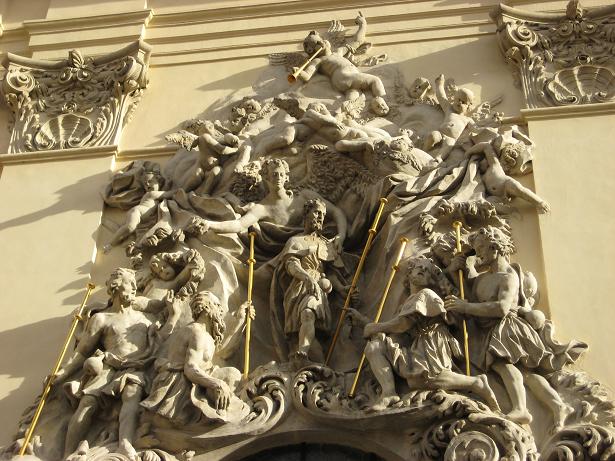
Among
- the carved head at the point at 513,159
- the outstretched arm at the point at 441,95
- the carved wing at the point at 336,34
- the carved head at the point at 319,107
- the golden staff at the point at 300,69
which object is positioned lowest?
the carved head at the point at 513,159

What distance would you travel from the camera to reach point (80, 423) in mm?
7660

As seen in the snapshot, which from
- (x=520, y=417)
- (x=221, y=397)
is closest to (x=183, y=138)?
(x=221, y=397)

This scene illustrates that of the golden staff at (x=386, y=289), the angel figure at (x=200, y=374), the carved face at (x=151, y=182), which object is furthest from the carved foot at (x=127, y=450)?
the carved face at (x=151, y=182)

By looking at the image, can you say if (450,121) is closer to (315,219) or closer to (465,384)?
(315,219)

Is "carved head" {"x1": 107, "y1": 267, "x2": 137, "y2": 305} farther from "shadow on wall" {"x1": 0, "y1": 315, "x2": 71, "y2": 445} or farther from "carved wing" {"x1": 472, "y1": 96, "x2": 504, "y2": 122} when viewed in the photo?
"carved wing" {"x1": 472, "y1": 96, "x2": 504, "y2": 122}

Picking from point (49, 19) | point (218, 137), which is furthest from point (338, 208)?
point (49, 19)

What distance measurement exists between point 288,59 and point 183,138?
1208 millimetres

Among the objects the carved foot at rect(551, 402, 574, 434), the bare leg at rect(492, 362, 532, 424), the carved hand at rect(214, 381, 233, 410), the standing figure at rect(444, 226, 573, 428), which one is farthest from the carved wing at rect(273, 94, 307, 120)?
the carved foot at rect(551, 402, 574, 434)

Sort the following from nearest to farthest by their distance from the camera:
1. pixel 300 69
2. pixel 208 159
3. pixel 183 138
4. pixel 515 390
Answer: pixel 515 390, pixel 208 159, pixel 183 138, pixel 300 69

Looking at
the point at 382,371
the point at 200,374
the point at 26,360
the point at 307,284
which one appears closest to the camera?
the point at 382,371

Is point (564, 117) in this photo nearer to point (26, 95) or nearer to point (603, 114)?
point (603, 114)

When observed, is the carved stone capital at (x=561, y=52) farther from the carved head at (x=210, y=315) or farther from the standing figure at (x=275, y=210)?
the carved head at (x=210, y=315)

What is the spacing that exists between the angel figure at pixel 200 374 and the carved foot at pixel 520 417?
1.52 meters

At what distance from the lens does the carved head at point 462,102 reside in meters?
9.40
